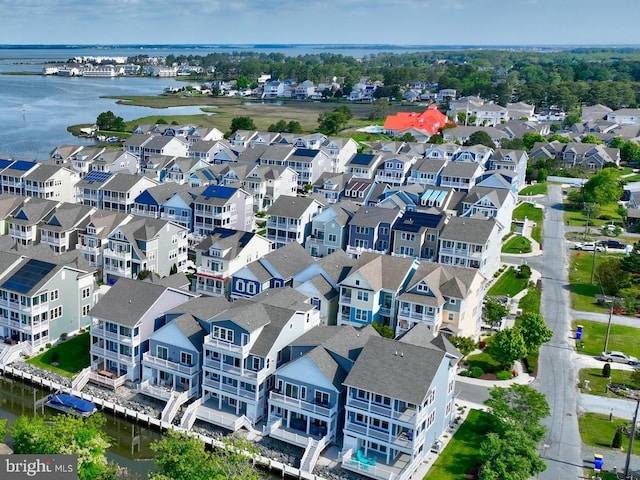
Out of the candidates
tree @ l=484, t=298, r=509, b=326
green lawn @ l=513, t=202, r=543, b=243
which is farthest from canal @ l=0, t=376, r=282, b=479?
green lawn @ l=513, t=202, r=543, b=243

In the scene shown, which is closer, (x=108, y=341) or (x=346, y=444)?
(x=346, y=444)

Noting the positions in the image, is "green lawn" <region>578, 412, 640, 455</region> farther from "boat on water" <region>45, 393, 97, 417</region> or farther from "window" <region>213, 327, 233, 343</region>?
"boat on water" <region>45, 393, 97, 417</region>

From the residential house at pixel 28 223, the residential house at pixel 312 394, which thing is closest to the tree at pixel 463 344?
the residential house at pixel 312 394

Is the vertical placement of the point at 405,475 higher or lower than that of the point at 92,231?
lower

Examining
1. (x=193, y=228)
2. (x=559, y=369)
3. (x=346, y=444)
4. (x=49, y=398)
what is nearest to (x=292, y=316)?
(x=346, y=444)

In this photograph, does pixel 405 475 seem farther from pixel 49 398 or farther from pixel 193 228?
pixel 193 228

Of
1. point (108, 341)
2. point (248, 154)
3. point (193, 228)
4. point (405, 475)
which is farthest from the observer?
point (248, 154)

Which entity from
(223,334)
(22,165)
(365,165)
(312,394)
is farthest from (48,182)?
(312,394)
